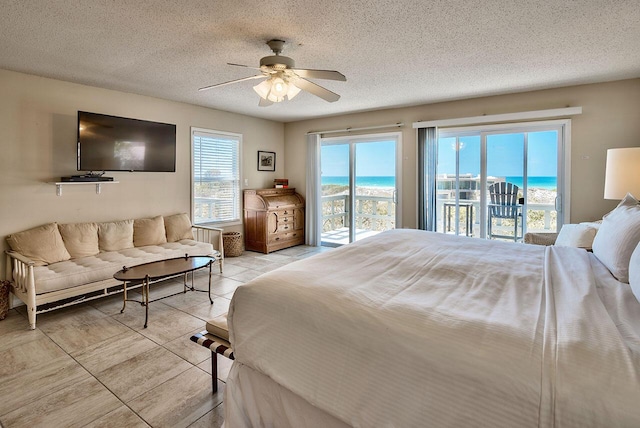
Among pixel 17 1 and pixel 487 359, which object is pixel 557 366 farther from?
pixel 17 1

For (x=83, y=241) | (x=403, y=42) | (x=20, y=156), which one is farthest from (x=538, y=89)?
(x=20, y=156)

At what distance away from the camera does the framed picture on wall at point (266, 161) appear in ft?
21.8

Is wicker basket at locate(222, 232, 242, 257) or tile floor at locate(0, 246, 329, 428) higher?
wicker basket at locate(222, 232, 242, 257)

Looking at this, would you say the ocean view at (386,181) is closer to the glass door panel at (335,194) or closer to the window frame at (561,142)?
the glass door panel at (335,194)

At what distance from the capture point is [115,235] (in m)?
4.32

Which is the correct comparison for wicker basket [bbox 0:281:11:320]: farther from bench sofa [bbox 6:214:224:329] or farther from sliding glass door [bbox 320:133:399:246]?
sliding glass door [bbox 320:133:399:246]

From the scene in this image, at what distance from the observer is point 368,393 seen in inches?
49.8

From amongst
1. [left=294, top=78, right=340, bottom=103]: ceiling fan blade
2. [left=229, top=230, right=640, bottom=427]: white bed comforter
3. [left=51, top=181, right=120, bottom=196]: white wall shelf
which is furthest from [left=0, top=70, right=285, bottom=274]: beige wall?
[left=229, top=230, right=640, bottom=427]: white bed comforter

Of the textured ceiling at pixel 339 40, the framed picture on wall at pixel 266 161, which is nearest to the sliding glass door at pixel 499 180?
the textured ceiling at pixel 339 40

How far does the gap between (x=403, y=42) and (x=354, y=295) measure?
7.83 ft

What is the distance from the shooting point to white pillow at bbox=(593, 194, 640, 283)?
1779 mm

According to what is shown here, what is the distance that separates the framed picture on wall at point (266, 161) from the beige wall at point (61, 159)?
1.56 m

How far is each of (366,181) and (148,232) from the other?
378 cm

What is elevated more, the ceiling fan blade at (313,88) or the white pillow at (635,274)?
the ceiling fan blade at (313,88)
